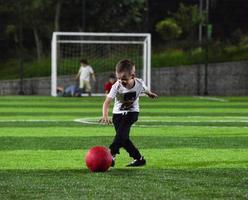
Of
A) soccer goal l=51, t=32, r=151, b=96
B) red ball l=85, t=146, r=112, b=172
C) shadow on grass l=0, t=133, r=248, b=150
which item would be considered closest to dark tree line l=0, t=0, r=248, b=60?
soccer goal l=51, t=32, r=151, b=96

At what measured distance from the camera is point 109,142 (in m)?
15.5

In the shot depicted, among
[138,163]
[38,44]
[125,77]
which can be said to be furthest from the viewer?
[38,44]

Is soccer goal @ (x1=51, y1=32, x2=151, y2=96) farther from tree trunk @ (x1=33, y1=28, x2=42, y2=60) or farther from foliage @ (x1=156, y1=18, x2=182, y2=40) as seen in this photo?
foliage @ (x1=156, y1=18, x2=182, y2=40)

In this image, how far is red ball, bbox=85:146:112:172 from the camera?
35.7 ft

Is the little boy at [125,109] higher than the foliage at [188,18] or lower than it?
lower

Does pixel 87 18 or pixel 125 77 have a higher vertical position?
pixel 87 18

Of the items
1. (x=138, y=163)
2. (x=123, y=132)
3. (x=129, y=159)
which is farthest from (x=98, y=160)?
(x=129, y=159)

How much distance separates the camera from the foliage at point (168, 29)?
43938 millimetres

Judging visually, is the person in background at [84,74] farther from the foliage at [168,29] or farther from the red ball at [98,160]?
the red ball at [98,160]

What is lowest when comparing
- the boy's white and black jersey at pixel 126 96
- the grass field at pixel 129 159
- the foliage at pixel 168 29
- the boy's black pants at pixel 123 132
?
the grass field at pixel 129 159

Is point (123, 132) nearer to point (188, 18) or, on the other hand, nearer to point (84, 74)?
point (84, 74)

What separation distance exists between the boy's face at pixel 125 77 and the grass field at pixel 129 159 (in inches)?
45.1

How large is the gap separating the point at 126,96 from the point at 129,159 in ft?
4.67

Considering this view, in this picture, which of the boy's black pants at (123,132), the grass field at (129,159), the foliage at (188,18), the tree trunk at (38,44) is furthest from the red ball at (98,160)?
the foliage at (188,18)
